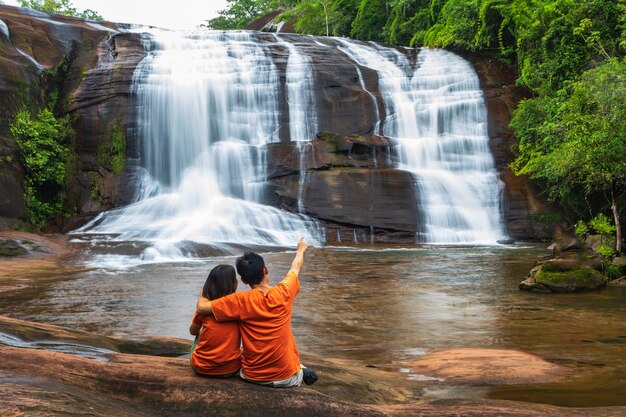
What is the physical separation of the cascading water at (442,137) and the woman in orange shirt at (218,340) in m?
17.7

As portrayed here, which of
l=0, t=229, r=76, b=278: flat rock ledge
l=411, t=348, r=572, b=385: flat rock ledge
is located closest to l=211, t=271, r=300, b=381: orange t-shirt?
l=411, t=348, r=572, b=385: flat rock ledge

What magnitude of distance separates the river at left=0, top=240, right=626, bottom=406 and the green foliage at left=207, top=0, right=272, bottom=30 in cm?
4336

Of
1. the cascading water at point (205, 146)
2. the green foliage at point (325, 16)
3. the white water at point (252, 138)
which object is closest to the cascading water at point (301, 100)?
the white water at point (252, 138)

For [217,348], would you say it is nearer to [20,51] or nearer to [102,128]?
[102,128]

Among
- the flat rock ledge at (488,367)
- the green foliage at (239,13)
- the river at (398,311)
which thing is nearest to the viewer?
the flat rock ledge at (488,367)

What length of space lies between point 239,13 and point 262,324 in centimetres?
5611

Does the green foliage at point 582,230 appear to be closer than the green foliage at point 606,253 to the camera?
No

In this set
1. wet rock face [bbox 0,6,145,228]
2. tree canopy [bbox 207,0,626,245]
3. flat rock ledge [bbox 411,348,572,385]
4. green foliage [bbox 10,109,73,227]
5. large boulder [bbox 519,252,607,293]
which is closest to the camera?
flat rock ledge [bbox 411,348,572,385]

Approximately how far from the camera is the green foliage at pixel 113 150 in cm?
2319

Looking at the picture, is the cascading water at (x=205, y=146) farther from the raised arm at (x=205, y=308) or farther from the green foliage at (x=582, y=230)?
the raised arm at (x=205, y=308)

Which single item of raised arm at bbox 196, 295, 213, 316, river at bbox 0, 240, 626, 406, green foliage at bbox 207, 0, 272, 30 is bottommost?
river at bbox 0, 240, 626, 406

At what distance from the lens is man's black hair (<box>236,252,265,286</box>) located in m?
3.96

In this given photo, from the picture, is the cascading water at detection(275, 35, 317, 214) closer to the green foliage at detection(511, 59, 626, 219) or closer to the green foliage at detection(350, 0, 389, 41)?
the green foliage at detection(511, 59, 626, 219)

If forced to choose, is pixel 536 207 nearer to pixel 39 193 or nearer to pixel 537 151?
pixel 537 151
